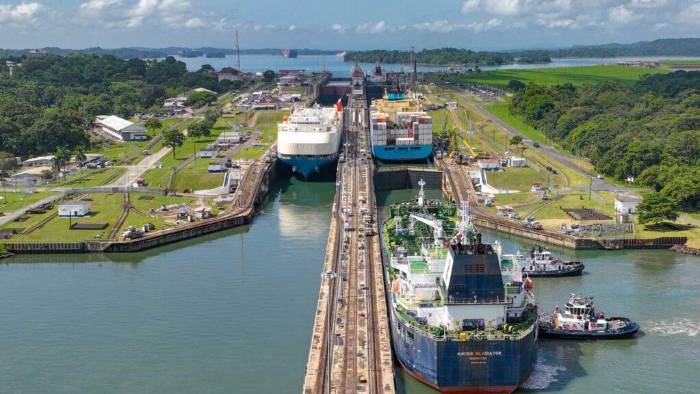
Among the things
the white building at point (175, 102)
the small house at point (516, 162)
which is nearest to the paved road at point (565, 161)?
the small house at point (516, 162)

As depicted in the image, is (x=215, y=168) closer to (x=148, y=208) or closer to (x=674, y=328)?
(x=148, y=208)

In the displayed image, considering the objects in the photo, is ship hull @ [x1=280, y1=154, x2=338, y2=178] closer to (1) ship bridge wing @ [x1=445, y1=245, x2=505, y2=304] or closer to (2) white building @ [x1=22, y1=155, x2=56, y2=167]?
(2) white building @ [x1=22, y1=155, x2=56, y2=167]

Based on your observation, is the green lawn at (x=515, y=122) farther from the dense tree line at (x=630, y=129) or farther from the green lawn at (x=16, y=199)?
the green lawn at (x=16, y=199)

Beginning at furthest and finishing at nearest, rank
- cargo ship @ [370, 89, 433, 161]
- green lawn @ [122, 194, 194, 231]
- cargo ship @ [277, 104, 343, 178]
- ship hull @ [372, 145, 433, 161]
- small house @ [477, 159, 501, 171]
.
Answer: cargo ship @ [370, 89, 433, 161]
ship hull @ [372, 145, 433, 161]
cargo ship @ [277, 104, 343, 178]
small house @ [477, 159, 501, 171]
green lawn @ [122, 194, 194, 231]

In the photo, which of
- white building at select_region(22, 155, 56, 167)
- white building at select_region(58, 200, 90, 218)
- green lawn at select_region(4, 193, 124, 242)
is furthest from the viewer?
white building at select_region(22, 155, 56, 167)

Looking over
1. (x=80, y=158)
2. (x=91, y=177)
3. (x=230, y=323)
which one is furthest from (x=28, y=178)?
(x=230, y=323)

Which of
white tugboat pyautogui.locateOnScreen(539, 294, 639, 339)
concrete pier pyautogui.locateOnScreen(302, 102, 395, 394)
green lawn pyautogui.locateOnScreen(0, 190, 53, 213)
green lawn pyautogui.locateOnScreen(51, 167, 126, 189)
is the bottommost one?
white tugboat pyautogui.locateOnScreen(539, 294, 639, 339)

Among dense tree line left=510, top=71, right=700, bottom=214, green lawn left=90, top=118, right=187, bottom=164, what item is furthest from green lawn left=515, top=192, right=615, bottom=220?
green lawn left=90, top=118, right=187, bottom=164
